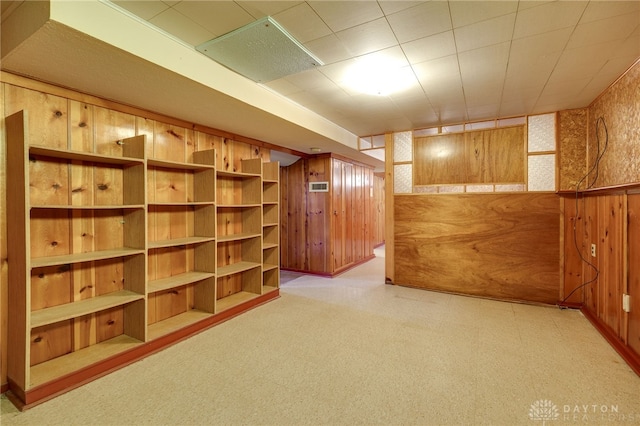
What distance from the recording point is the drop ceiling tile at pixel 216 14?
1659 mm

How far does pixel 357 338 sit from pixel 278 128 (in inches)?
94.2

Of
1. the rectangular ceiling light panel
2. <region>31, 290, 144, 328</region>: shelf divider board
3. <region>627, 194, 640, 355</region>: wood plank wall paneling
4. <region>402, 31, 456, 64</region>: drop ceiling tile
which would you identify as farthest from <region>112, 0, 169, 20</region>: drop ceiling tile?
<region>627, 194, 640, 355</region>: wood plank wall paneling

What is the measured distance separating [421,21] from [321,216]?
Answer: 3.70m

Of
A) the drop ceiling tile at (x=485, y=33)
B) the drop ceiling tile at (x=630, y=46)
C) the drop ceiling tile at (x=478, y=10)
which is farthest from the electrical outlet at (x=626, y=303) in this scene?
the drop ceiling tile at (x=478, y=10)

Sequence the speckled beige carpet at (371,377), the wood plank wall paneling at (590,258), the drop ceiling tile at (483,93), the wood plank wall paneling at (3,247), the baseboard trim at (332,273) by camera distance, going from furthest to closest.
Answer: the baseboard trim at (332,273) < the wood plank wall paneling at (590,258) < the drop ceiling tile at (483,93) < the wood plank wall paneling at (3,247) < the speckled beige carpet at (371,377)

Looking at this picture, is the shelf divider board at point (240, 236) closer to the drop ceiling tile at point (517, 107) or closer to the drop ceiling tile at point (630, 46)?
the drop ceiling tile at point (517, 107)

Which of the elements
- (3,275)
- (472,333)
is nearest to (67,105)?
(3,275)

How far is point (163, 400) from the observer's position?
6.20 feet

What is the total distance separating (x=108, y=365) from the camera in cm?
220

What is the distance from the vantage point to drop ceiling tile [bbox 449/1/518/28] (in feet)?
5.48

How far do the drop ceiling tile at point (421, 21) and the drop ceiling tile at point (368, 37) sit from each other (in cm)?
5

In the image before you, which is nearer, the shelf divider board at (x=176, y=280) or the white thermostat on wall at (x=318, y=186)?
the shelf divider board at (x=176, y=280)

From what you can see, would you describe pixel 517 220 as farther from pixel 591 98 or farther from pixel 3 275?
pixel 3 275

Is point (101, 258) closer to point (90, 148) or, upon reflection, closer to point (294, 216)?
point (90, 148)
